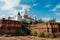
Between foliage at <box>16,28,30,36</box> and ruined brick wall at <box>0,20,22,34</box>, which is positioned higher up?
ruined brick wall at <box>0,20,22,34</box>

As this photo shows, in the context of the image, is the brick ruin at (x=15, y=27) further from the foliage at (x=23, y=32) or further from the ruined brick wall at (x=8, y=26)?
the foliage at (x=23, y=32)

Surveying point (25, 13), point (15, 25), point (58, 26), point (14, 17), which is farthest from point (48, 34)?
point (25, 13)

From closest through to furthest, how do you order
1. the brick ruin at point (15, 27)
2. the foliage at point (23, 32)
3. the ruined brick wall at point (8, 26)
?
the ruined brick wall at point (8, 26) → the brick ruin at point (15, 27) → the foliage at point (23, 32)

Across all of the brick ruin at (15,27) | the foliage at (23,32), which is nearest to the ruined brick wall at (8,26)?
the brick ruin at (15,27)

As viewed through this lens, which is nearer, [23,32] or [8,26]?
[8,26]

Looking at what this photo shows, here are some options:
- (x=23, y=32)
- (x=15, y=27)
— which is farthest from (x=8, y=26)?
(x=23, y=32)

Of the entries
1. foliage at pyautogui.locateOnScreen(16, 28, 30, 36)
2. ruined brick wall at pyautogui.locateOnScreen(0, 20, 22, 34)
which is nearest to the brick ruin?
ruined brick wall at pyautogui.locateOnScreen(0, 20, 22, 34)

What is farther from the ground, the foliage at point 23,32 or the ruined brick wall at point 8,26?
the ruined brick wall at point 8,26

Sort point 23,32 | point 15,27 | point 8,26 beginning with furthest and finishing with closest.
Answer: point 23,32 < point 15,27 < point 8,26

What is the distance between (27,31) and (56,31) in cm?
526

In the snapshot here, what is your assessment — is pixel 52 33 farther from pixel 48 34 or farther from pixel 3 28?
pixel 3 28

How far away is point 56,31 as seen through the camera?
84.9 ft

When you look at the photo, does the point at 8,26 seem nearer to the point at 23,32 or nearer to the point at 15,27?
the point at 15,27

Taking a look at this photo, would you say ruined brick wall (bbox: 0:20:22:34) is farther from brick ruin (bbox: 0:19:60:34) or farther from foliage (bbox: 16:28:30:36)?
foliage (bbox: 16:28:30:36)
